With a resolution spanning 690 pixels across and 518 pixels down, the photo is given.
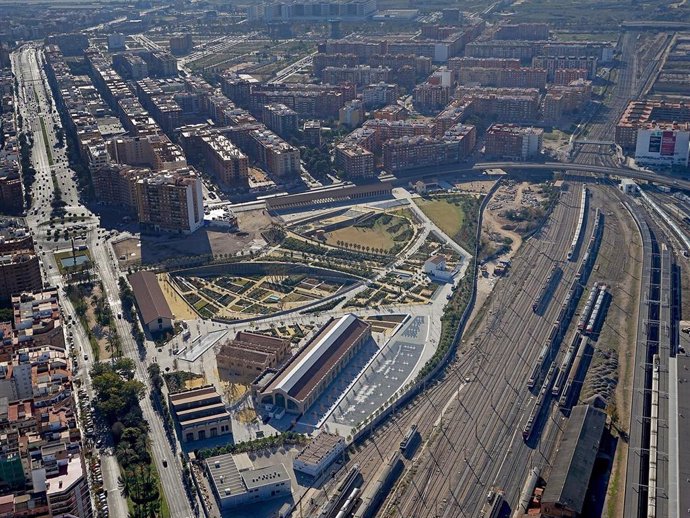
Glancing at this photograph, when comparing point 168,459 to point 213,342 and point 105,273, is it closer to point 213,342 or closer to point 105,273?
A: point 213,342

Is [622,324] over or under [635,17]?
under

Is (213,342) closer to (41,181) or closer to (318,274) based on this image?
(318,274)

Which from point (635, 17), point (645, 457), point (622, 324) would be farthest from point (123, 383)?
point (635, 17)

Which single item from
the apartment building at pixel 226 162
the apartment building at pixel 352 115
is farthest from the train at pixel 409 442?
the apartment building at pixel 352 115

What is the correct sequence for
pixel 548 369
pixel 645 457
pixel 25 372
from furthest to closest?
pixel 548 369 → pixel 25 372 → pixel 645 457

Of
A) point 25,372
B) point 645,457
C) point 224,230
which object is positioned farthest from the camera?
point 224,230

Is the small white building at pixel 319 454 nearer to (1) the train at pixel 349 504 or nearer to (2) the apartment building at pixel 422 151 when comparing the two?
(1) the train at pixel 349 504

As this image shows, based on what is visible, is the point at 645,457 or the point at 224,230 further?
Result: the point at 224,230

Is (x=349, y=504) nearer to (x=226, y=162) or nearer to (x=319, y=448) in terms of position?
(x=319, y=448)

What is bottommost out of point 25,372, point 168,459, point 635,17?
point 168,459
